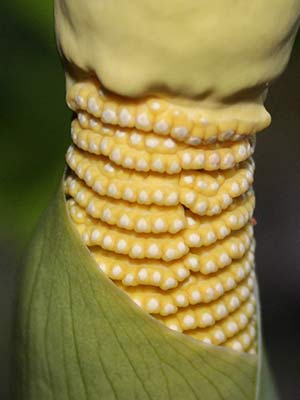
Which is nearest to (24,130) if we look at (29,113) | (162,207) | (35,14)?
(29,113)

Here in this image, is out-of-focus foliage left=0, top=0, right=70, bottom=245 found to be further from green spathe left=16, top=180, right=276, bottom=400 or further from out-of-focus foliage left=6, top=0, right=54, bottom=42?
green spathe left=16, top=180, right=276, bottom=400

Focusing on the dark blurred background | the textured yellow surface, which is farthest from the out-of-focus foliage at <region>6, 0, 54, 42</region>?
the textured yellow surface

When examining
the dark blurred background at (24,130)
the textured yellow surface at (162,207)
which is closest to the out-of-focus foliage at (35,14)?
the dark blurred background at (24,130)

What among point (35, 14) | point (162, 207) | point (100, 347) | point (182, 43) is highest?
point (35, 14)

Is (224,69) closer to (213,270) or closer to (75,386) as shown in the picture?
(213,270)

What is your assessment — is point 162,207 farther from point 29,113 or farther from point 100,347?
point 29,113

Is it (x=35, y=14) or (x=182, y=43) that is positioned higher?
(x=35, y=14)

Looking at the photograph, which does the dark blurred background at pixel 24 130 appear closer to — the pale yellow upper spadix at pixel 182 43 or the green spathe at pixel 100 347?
the green spathe at pixel 100 347
